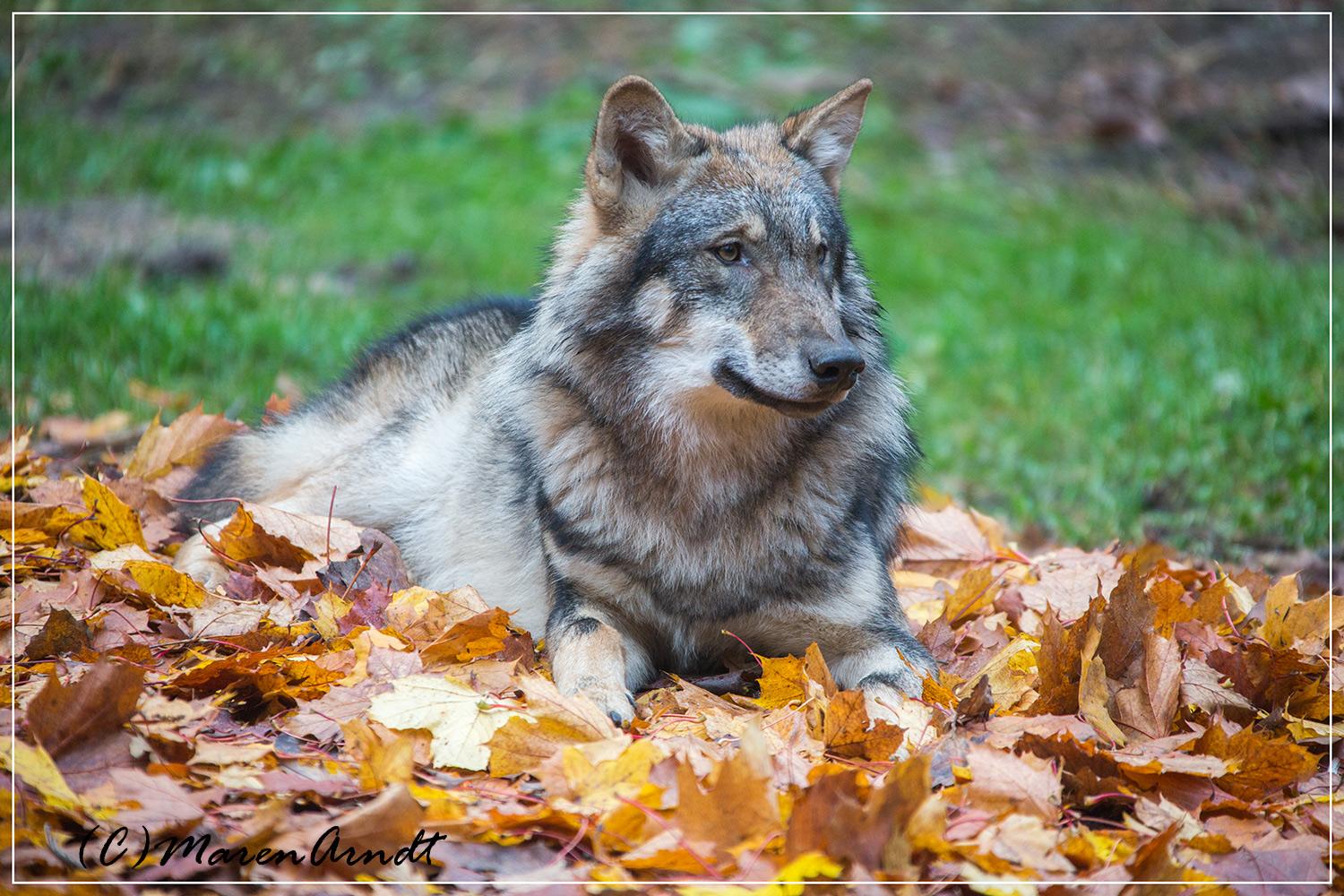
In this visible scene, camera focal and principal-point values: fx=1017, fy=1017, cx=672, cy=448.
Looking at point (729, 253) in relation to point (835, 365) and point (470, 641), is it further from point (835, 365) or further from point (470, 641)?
point (470, 641)

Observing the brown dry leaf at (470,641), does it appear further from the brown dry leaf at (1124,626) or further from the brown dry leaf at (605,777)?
the brown dry leaf at (1124,626)

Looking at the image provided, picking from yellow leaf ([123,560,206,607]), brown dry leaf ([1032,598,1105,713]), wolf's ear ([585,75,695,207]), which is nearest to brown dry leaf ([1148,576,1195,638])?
brown dry leaf ([1032,598,1105,713])

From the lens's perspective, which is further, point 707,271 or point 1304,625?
point 1304,625

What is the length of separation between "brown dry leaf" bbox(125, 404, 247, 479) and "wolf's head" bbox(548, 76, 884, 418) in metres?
2.13

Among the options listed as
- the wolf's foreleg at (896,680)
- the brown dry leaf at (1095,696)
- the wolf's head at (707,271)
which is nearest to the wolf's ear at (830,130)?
the wolf's head at (707,271)

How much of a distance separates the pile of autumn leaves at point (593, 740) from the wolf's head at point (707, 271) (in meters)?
0.94

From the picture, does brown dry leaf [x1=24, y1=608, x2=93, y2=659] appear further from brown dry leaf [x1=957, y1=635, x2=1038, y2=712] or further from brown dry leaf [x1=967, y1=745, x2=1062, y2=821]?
brown dry leaf [x1=957, y1=635, x2=1038, y2=712]

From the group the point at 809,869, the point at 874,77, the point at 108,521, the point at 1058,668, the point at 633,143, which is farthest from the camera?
the point at 874,77

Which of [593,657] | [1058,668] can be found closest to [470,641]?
→ [593,657]

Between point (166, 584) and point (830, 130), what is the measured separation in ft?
9.44

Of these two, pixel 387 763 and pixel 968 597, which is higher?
pixel 387 763

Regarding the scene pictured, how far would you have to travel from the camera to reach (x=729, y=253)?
3344mm

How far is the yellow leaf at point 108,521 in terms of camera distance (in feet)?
12.9

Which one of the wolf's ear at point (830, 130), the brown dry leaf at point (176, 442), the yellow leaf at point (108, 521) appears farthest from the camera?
the brown dry leaf at point (176, 442)
